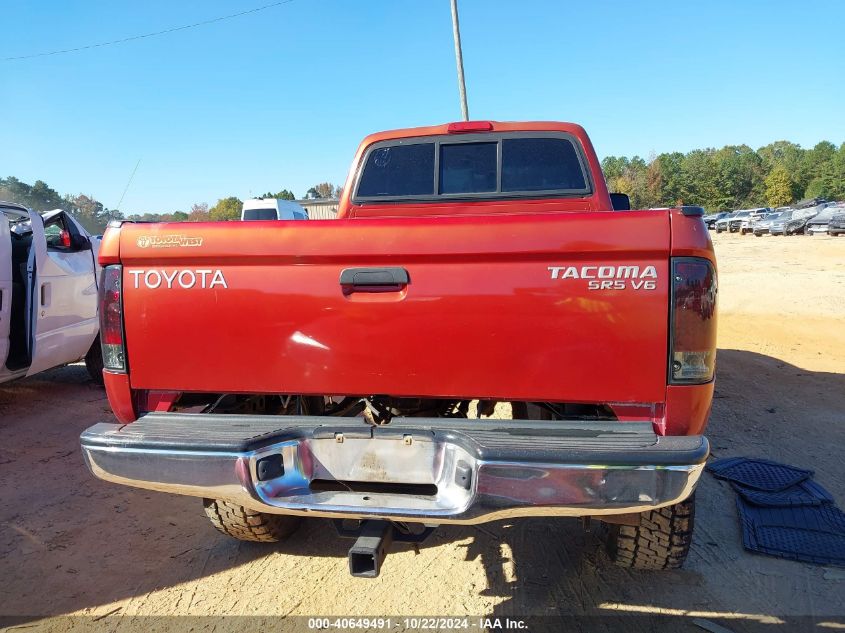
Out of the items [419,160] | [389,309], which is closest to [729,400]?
[419,160]

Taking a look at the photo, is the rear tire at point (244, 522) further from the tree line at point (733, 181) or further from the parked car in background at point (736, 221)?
→ the tree line at point (733, 181)

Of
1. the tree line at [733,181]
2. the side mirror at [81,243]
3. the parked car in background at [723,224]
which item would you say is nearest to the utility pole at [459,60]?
the side mirror at [81,243]

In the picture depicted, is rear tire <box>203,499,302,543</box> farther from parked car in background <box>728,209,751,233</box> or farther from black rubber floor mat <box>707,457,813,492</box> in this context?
parked car in background <box>728,209,751,233</box>

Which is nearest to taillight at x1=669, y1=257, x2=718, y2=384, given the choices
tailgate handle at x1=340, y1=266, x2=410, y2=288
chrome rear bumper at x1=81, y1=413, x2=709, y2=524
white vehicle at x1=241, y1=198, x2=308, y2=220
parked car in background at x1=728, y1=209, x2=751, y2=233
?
chrome rear bumper at x1=81, y1=413, x2=709, y2=524

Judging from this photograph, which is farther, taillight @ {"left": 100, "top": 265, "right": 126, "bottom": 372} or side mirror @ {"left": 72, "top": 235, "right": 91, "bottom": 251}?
side mirror @ {"left": 72, "top": 235, "right": 91, "bottom": 251}

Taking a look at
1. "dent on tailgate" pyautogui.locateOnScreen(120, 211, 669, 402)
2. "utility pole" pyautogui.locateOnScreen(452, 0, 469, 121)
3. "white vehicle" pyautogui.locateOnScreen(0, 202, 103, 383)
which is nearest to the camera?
"dent on tailgate" pyautogui.locateOnScreen(120, 211, 669, 402)

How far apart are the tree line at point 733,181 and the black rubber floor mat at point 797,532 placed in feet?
259

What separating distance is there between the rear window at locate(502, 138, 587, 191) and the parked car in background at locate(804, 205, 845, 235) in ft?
107

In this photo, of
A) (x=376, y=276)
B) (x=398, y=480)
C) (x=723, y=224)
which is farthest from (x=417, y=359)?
(x=723, y=224)

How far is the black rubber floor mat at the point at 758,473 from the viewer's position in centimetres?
382

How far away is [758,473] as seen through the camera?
4.03 m

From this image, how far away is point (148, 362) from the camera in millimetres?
2432

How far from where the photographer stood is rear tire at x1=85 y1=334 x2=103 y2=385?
6.44 meters

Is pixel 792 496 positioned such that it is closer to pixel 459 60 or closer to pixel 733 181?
pixel 459 60
